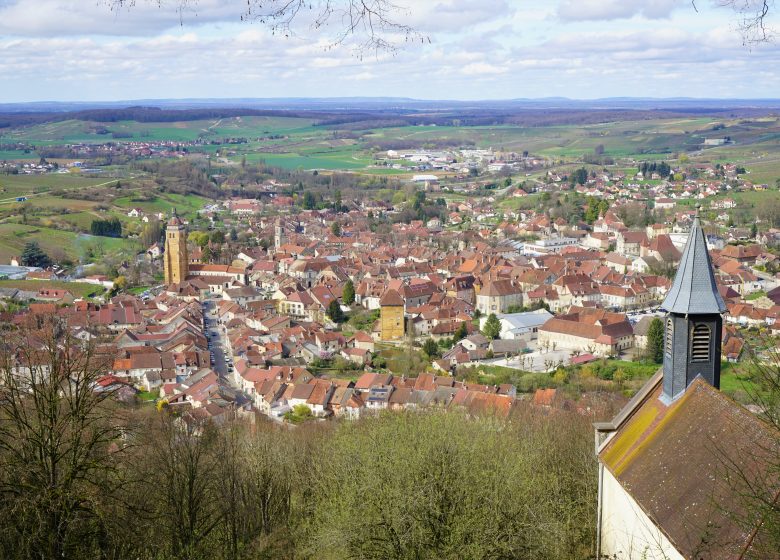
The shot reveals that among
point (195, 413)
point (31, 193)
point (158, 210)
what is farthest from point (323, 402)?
point (31, 193)

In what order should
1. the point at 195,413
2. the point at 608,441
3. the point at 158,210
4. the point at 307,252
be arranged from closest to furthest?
the point at 608,441
the point at 195,413
the point at 307,252
the point at 158,210

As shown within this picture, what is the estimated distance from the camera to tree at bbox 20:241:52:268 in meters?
60.2

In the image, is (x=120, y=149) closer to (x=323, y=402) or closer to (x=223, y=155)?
(x=223, y=155)

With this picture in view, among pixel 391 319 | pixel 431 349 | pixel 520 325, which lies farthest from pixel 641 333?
pixel 391 319

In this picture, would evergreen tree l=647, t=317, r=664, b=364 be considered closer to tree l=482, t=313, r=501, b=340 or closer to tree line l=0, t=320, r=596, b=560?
tree l=482, t=313, r=501, b=340

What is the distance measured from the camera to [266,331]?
141 feet

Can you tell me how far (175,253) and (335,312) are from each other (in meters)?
14.7

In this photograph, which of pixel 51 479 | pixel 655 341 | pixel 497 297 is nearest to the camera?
pixel 51 479

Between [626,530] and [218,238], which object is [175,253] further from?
[626,530]

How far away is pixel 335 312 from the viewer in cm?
4662

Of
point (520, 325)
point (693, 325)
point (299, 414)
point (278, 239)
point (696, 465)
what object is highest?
point (693, 325)

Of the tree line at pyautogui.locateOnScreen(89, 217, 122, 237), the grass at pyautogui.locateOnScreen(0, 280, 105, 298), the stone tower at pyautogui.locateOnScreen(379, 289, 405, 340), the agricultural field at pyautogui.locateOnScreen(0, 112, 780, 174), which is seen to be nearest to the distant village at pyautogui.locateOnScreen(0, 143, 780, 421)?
the stone tower at pyautogui.locateOnScreen(379, 289, 405, 340)

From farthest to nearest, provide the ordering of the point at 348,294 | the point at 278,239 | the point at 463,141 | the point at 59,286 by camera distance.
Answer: the point at 463,141, the point at 278,239, the point at 59,286, the point at 348,294

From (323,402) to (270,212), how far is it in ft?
206
